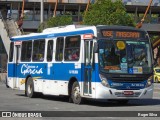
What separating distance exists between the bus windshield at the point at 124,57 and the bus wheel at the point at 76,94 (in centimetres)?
164

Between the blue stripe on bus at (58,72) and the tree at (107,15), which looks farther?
the tree at (107,15)

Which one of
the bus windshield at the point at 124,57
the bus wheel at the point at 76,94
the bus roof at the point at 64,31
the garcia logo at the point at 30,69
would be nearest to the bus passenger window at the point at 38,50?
the bus roof at the point at 64,31

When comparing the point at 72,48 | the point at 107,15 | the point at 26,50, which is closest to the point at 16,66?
the point at 26,50

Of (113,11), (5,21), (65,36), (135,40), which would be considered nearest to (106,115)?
(135,40)

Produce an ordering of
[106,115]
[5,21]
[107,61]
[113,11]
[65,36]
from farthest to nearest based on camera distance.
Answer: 1. [5,21]
2. [113,11]
3. [65,36]
4. [107,61]
5. [106,115]

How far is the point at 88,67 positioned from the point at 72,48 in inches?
61.5

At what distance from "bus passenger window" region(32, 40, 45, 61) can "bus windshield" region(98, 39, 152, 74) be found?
4.89 meters

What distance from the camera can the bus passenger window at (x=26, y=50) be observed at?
2597cm

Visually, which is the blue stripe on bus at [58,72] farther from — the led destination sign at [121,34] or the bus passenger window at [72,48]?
the led destination sign at [121,34]

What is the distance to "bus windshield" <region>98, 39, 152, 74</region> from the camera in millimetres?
20141

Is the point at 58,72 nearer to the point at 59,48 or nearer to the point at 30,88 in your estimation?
the point at 59,48

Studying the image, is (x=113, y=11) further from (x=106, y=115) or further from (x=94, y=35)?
(x=106, y=115)

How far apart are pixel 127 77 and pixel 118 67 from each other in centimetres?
50

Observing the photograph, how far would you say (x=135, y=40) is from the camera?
20.8 metres
